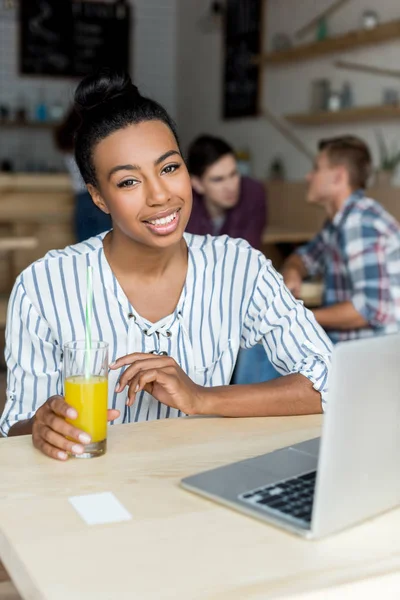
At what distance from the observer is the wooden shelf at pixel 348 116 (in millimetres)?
4777

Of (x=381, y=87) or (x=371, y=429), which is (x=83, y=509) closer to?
(x=371, y=429)

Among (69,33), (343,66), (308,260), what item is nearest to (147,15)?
(69,33)

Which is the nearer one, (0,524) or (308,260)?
(0,524)

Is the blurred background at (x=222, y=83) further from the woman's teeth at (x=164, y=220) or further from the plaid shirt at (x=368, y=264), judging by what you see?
the woman's teeth at (x=164, y=220)

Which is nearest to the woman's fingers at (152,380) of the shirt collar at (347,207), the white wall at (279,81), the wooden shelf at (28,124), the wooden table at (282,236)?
the shirt collar at (347,207)

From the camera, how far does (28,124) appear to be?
7.29m

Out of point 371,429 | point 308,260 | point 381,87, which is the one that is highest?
point 381,87

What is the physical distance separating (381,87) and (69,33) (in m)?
3.52

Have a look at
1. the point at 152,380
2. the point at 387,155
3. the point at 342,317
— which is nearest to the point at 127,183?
the point at 152,380

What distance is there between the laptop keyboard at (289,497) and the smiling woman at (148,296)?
366 millimetres

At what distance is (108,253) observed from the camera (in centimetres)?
160

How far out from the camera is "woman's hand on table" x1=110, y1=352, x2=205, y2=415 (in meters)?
1.25

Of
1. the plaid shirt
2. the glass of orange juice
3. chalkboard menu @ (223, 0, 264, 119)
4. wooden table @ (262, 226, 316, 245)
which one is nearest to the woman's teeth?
the glass of orange juice

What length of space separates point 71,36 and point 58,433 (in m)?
6.88
